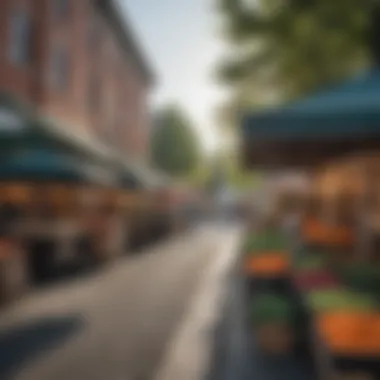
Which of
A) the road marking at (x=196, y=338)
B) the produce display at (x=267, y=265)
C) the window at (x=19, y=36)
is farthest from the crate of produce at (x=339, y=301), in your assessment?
the window at (x=19, y=36)

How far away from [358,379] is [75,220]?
10683 millimetres

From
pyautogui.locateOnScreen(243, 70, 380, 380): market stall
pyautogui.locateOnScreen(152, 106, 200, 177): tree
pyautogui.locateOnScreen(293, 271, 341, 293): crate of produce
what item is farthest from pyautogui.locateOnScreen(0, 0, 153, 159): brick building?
pyautogui.locateOnScreen(152, 106, 200, 177): tree

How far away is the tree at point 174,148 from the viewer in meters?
82.2

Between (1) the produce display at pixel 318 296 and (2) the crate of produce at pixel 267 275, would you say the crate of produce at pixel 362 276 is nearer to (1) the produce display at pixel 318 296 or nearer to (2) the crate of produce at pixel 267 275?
(1) the produce display at pixel 318 296

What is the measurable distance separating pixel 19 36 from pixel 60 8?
14.0ft

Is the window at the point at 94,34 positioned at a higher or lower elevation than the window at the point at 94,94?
higher

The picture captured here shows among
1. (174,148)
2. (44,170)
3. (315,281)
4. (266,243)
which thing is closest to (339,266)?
(315,281)

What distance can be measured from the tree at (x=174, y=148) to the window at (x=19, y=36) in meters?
58.0

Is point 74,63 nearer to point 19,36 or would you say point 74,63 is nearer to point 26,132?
point 19,36

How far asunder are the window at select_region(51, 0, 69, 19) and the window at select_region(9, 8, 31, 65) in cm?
238

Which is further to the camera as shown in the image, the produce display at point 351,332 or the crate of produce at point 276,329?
the crate of produce at point 276,329

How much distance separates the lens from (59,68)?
87.6 feet

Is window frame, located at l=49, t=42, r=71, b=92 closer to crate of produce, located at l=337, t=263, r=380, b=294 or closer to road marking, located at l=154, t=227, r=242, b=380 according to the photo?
road marking, located at l=154, t=227, r=242, b=380

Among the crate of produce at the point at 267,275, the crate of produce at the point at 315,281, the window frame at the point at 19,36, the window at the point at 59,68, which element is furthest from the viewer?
the window at the point at 59,68
